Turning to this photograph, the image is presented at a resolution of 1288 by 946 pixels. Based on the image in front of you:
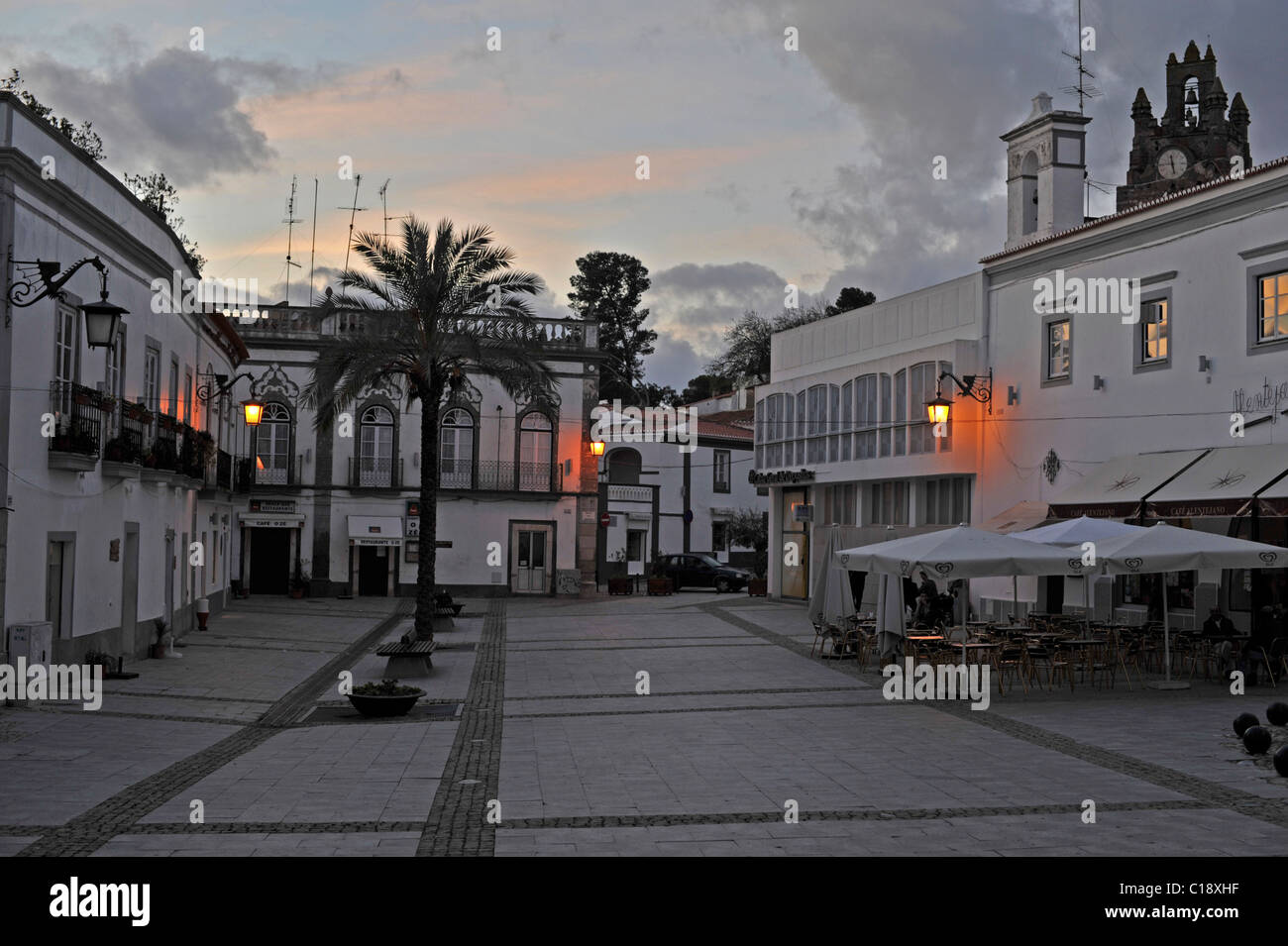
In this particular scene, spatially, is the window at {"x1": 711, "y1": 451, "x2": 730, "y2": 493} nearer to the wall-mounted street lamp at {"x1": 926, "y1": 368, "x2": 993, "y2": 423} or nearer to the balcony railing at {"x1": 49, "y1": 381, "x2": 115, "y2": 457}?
the wall-mounted street lamp at {"x1": 926, "y1": 368, "x2": 993, "y2": 423}

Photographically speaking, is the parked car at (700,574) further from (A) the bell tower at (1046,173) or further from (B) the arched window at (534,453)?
(A) the bell tower at (1046,173)

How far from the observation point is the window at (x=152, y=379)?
2367 cm

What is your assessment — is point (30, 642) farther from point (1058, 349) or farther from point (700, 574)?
point (700, 574)

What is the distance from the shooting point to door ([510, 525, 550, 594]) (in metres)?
43.7

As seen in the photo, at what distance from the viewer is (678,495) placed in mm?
54250

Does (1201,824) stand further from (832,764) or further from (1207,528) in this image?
(1207,528)

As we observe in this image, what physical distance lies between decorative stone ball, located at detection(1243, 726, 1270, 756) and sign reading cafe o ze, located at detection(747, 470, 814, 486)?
23.6 metres

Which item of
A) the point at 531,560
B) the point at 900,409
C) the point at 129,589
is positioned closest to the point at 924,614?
the point at 900,409

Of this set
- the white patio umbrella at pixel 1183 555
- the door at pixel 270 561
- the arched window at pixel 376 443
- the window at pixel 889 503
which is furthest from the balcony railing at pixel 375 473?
the white patio umbrella at pixel 1183 555

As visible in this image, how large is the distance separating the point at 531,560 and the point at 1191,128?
37.1 m

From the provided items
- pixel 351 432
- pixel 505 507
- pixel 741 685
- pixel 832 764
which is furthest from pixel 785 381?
pixel 832 764

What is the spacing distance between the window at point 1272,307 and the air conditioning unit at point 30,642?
18.8 m

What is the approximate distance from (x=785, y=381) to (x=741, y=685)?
19.4m

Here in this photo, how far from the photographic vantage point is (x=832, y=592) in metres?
23.5
